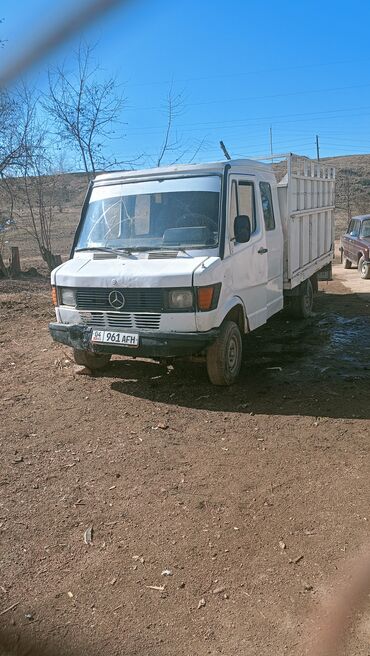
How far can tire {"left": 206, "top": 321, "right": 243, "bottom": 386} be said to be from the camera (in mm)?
5199

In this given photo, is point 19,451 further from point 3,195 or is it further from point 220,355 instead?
point 3,195

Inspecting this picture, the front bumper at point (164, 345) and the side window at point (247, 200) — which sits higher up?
the side window at point (247, 200)

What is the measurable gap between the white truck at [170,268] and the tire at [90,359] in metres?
0.02

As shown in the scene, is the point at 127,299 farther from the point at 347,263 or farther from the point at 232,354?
the point at 347,263

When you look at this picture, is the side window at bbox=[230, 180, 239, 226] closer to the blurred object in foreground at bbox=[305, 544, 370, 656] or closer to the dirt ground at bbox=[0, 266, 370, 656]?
the dirt ground at bbox=[0, 266, 370, 656]

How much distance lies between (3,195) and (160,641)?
15.1 m

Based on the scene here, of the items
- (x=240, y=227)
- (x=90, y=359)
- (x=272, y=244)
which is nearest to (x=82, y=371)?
(x=90, y=359)

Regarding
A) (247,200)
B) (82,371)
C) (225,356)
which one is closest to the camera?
(225,356)

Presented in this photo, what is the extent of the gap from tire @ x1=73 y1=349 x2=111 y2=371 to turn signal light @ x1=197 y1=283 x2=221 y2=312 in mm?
1576

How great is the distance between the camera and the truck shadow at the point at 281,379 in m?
4.95

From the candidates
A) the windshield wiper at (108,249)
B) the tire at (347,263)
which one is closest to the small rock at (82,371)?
the windshield wiper at (108,249)

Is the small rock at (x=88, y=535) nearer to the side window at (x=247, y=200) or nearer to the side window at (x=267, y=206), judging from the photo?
the side window at (x=247, y=200)

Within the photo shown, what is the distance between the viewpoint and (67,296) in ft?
18.4

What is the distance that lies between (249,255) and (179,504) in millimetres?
3204
